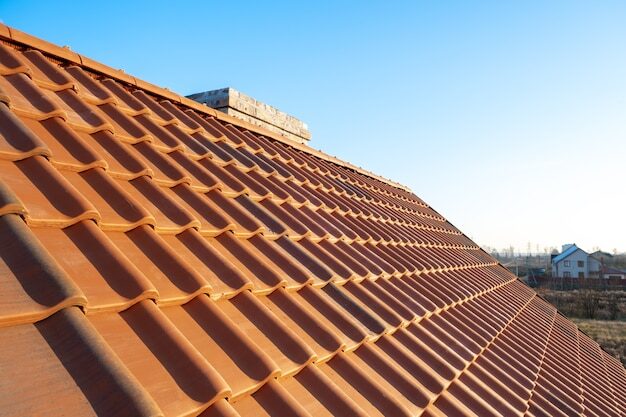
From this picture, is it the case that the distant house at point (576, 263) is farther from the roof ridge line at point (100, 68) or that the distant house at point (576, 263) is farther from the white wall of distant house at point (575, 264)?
the roof ridge line at point (100, 68)

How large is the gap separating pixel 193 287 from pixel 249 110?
15.0 feet

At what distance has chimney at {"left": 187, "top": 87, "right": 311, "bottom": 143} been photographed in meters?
5.65

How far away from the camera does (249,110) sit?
594cm

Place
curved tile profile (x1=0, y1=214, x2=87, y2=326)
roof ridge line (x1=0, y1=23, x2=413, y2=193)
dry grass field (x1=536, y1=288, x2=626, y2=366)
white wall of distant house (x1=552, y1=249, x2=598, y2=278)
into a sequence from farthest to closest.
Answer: white wall of distant house (x1=552, y1=249, x2=598, y2=278)
dry grass field (x1=536, y1=288, x2=626, y2=366)
roof ridge line (x1=0, y1=23, x2=413, y2=193)
curved tile profile (x1=0, y1=214, x2=87, y2=326)

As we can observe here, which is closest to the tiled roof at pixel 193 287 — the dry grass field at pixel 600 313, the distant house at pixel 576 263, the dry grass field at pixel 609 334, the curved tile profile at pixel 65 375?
the curved tile profile at pixel 65 375

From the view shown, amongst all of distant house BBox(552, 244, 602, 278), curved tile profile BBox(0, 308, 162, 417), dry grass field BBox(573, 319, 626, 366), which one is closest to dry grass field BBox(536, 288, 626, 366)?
dry grass field BBox(573, 319, 626, 366)

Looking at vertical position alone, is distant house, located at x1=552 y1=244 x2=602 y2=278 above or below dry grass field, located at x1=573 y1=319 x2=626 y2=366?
above

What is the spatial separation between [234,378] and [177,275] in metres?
0.49

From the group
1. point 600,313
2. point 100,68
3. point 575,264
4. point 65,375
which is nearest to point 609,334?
point 600,313

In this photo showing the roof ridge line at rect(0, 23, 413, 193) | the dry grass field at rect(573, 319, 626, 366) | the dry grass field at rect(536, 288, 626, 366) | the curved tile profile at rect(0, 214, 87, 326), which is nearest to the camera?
the curved tile profile at rect(0, 214, 87, 326)

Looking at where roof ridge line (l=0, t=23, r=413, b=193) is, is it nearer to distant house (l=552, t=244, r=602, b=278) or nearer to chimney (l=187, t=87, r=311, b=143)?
chimney (l=187, t=87, r=311, b=143)

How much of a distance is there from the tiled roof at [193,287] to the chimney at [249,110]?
1617 mm

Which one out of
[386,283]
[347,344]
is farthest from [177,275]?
[386,283]

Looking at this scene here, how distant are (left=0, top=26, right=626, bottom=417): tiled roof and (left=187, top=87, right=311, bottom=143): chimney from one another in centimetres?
162
